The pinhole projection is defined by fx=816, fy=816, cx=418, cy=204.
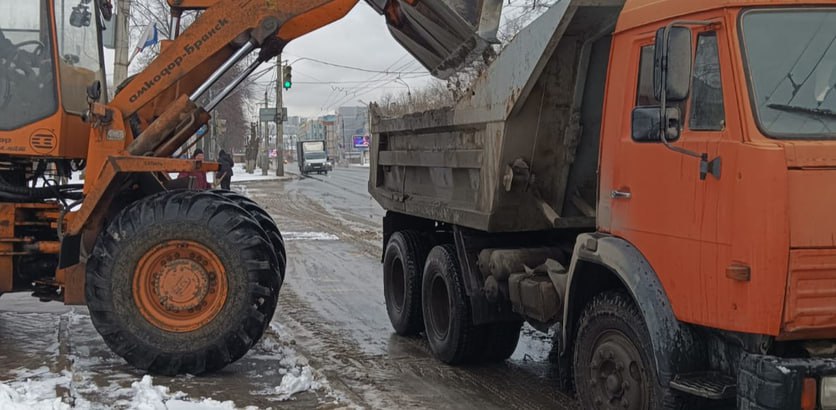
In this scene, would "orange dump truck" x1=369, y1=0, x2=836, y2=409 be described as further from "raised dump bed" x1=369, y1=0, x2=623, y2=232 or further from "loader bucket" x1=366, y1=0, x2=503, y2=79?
"loader bucket" x1=366, y1=0, x2=503, y2=79

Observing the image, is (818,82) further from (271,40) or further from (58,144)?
(58,144)

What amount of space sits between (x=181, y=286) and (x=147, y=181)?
1159 mm

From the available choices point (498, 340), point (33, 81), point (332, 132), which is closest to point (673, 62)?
point (498, 340)

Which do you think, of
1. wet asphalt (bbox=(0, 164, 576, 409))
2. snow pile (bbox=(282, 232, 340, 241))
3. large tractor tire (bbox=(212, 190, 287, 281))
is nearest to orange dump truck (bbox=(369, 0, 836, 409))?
wet asphalt (bbox=(0, 164, 576, 409))

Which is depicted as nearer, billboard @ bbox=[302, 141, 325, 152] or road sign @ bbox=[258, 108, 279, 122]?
road sign @ bbox=[258, 108, 279, 122]

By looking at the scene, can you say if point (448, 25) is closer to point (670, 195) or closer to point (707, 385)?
point (670, 195)

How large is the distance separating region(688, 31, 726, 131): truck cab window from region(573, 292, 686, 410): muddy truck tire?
3.29 ft

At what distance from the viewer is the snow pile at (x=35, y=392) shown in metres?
5.08

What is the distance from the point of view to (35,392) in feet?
18.1

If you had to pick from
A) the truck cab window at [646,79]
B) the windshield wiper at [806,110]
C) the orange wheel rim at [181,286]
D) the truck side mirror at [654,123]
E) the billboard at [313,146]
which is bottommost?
the orange wheel rim at [181,286]

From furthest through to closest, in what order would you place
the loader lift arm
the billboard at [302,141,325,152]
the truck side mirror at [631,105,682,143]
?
the billboard at [302,141,325,152] < the loader lift arm < the truck side mirror at [631,105,682,143]

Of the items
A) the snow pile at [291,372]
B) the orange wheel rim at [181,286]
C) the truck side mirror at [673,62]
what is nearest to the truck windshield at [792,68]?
the truck side mirror at [673,62]

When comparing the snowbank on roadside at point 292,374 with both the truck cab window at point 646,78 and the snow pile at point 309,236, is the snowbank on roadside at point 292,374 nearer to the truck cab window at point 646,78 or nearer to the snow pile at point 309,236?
the truck cab window at point 646,78

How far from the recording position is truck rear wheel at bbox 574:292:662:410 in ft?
13.0
